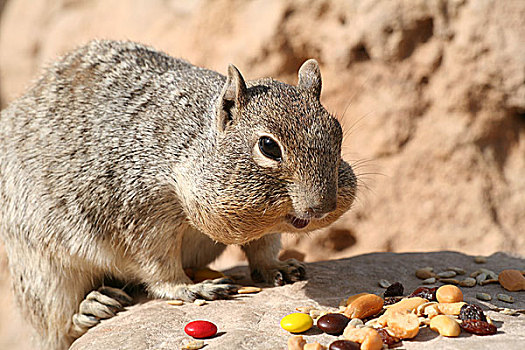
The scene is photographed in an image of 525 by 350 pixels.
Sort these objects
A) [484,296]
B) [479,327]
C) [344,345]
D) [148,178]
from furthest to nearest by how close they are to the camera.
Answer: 1. [148,178]
2. [484,296]
3. [479,327]
4. [344,345]

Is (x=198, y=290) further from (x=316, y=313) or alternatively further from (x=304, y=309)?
(x=316, y=313)

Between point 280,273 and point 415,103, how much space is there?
2570 mm

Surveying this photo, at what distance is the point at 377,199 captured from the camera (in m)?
6.14

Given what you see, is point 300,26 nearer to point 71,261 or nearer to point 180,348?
point 71,261

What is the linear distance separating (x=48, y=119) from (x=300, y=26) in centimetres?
293

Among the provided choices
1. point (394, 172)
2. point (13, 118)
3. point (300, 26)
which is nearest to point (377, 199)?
point (394, 172)

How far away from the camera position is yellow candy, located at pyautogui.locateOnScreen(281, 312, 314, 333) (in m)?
3.35

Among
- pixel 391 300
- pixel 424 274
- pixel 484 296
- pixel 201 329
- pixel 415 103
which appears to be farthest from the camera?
pixel 415 103

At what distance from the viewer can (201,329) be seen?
3434mm

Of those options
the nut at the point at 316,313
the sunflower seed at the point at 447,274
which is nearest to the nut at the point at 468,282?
the sunflower seed at the point at 447,274

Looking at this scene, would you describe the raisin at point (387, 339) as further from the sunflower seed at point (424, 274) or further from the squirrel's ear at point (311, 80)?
the squirrel's ear at point (311, 80)

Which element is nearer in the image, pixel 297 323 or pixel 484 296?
pixel 297 323

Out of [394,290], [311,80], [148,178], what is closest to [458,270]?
[394,290]

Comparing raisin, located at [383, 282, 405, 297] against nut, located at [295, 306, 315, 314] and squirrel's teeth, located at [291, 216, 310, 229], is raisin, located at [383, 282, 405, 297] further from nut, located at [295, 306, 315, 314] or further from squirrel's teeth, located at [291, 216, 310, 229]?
squirrel's teeth, located at [291, 216, 310, 229]
